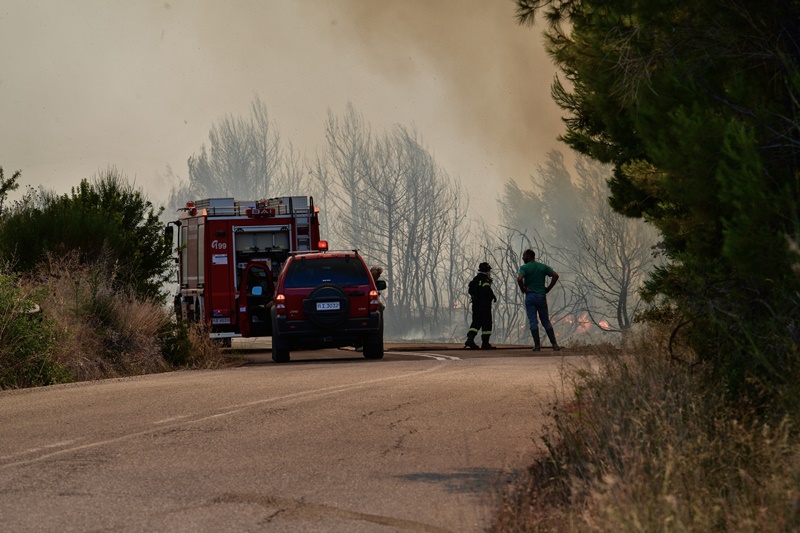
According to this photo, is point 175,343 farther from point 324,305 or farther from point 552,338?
point 552,338

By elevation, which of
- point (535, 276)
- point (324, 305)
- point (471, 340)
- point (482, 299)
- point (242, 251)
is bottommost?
point (471, 340)

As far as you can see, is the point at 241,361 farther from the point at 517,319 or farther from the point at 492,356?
the point at 517,319

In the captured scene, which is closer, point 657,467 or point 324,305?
point 657,467

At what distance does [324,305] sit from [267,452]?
41.9 ft

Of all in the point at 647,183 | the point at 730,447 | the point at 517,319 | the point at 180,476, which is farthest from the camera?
the point at 517,319

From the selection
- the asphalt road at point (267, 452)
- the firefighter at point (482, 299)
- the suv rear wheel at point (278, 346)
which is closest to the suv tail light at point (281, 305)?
the suv rear wheel at point (278, 346)

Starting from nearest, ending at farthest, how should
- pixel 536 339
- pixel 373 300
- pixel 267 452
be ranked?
pixel 267 452, pixel 373 300, pixel 536 339

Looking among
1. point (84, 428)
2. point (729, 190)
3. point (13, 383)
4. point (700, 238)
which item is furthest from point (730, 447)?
point (13, 383)

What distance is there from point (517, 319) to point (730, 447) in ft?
192

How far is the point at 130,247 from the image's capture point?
27016mm

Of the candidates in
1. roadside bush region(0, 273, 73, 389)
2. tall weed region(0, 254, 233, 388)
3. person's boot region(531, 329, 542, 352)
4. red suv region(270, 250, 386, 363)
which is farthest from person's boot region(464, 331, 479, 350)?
roadside bush region(0, 273, 73, 389)

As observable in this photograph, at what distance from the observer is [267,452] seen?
9.94 meters

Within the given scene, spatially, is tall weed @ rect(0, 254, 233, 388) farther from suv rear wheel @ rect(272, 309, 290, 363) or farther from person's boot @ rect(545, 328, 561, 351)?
person's boot @ rect(545, 328, 561, 351)

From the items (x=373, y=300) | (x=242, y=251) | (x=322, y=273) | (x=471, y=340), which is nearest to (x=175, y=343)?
(x=322, y=273)
